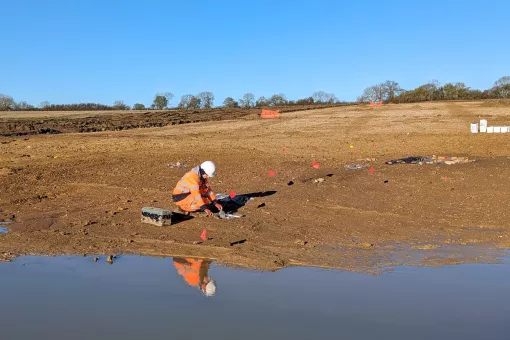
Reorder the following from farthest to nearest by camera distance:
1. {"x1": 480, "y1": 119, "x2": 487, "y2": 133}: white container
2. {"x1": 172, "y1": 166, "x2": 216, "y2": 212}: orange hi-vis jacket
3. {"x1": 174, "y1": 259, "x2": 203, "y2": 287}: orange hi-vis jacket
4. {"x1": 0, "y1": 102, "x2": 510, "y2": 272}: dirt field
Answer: {"x1": 480, "y1": 119, "x2": 487, "y2": 133}: white container
{"x1": 172, "y1": 166, "x2": 216, "y2": 212}: orange hi-vis jacket
{"x1": 0, "y1": 102, "x2": 510, "y2": 272}: dirt field
{"x1": 174, "y1": 259, "x2": 203, "y2": 287}: orange hi-vis jacket

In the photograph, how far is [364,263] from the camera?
7.73 meters

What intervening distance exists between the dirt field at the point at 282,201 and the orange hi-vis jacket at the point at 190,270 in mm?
318

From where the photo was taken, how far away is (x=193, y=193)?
9.91 m

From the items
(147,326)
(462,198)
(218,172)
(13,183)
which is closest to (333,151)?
(218,172)

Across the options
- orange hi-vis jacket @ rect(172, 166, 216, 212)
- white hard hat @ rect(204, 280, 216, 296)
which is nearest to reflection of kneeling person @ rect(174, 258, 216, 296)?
white hard hat @ rect(204, 280, 216, 296)

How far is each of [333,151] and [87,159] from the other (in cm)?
813

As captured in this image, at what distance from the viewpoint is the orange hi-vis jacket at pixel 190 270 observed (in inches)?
278

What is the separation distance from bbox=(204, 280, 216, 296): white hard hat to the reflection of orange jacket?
14 cm

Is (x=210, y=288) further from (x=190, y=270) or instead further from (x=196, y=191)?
(x=196, y=191)

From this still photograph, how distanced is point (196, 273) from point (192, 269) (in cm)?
17

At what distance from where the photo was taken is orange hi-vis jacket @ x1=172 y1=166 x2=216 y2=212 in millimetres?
9883

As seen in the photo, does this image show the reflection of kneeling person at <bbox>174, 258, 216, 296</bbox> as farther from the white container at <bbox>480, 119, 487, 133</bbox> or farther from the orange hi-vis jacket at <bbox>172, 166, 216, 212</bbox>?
the white container at <bbox>480, 119, 487, 133</bbox>

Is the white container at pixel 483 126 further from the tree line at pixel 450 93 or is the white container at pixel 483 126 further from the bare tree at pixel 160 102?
the bare tree at pixel 160 102

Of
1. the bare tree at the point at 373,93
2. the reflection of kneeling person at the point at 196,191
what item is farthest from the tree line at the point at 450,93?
the reflection of kneeling person at the point at 196,191
